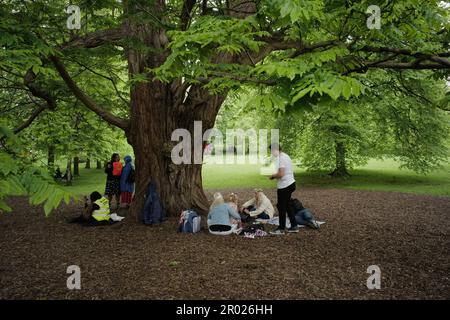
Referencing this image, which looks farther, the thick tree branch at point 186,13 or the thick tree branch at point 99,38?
the thick tree branch at point 99,38

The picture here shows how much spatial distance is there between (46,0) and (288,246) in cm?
772

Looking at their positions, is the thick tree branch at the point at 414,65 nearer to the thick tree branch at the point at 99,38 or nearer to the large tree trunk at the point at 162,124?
the large tree trunk at the point at 162,124

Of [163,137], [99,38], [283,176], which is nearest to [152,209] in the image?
[163,137]

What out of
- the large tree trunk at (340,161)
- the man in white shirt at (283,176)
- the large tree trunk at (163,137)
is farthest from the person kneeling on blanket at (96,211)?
the large tree trunk at (340,161)

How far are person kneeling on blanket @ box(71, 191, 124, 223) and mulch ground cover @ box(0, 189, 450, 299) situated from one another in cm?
39

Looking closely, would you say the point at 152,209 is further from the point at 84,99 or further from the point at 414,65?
the point at 414,65

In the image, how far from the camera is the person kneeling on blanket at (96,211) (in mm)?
9680

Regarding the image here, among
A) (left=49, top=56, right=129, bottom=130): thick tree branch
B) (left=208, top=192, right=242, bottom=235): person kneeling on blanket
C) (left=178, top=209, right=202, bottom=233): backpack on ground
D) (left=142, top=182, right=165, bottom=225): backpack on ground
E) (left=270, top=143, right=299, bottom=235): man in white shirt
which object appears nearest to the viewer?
(left=49, top=56, right=129, bottom=130): thick tree branch

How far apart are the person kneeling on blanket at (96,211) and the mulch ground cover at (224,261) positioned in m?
0.39

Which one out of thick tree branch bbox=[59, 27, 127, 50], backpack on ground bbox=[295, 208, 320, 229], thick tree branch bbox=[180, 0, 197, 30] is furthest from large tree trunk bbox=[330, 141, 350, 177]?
thick tree branch bbox=[180, 0, 197, 30]

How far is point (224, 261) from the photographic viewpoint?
21.1 ft

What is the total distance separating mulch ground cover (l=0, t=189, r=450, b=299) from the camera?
16.8ft

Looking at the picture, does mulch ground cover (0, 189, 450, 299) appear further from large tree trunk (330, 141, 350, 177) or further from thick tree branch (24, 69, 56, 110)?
large tree trunk (330, 141, 350, 177)
